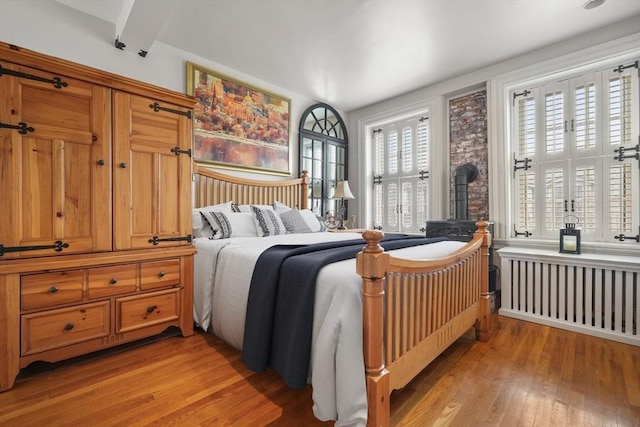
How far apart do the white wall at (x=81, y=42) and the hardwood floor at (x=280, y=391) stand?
2417 millimetres

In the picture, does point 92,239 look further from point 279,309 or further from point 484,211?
point 484,211

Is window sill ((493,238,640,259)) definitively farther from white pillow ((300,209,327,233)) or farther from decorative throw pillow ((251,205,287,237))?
decorative throw pillow ((251,205,287,237))

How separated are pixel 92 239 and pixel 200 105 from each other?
6.38 feet

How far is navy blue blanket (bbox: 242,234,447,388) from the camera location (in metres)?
1.39

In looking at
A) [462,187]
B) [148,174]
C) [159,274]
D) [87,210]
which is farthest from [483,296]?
[87,210]

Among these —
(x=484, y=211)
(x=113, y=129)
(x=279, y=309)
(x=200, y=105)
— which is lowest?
(x=279, y=309)

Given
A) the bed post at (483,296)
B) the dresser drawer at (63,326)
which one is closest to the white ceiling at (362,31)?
the bed post at (483,296)

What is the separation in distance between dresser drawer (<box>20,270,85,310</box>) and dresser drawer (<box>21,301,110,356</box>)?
6cm

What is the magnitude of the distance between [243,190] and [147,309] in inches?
70.9

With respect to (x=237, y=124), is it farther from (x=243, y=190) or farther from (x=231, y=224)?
(x=231, y=224)

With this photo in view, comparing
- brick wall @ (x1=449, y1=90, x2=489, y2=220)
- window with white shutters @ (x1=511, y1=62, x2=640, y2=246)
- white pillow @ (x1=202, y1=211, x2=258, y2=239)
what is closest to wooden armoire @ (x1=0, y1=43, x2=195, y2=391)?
white pillow @ (x1=202, y1=211, x2=258, y2=239)

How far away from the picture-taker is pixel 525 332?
2.51 metres

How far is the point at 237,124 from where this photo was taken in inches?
140

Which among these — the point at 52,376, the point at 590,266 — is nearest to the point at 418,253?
the point at 590,266
